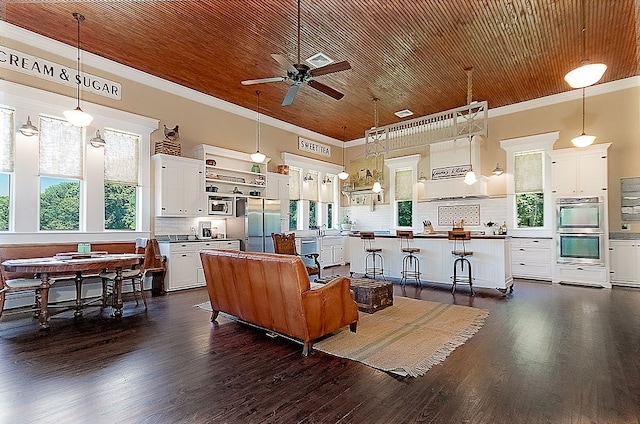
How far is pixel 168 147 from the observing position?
6.49 meters

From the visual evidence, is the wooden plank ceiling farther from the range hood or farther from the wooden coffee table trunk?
the wooden coffee table trunk

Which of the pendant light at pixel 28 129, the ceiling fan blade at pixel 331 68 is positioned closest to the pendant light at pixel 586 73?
the ceiling fan blade at pixel 331 68

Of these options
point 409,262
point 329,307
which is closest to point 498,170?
point 409,262

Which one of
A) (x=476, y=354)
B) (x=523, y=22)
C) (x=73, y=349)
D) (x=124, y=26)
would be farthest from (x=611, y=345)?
(x=124, y=26)

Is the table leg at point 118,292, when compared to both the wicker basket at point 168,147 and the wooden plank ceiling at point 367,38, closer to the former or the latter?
the wicker basket at point 168,147

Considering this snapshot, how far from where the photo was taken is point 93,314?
15.2 feet

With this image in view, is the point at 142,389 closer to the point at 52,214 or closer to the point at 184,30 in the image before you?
the point at 52,214

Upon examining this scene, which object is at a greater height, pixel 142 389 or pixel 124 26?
pixel 124 26

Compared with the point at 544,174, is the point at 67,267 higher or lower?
lower

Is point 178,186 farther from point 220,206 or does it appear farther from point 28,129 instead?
point 28,129

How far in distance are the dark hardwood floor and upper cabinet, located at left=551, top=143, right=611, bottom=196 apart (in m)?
3.31

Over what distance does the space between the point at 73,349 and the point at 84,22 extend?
14.2 feet

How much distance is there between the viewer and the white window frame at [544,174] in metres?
7.39

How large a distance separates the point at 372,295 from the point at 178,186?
4.39 metres
